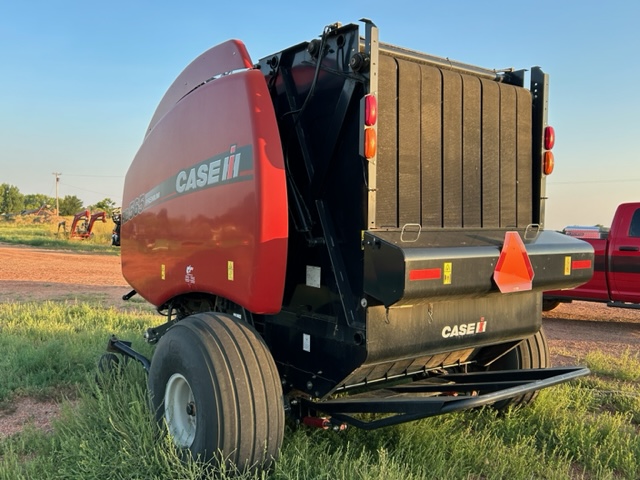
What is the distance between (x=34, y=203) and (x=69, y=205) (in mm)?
28762

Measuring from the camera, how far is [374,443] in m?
3.81

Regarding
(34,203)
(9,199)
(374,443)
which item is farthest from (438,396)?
(34,203)

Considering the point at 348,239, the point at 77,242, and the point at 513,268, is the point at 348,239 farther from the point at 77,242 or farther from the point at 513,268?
the point at 77,242

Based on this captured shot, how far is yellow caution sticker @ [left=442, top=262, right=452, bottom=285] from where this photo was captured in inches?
113

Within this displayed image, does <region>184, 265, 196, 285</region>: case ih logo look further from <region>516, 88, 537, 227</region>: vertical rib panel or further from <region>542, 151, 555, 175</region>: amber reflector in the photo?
<region>542, 151, 555, 175</region>: amber reflector

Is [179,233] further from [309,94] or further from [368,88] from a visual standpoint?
[368,88]

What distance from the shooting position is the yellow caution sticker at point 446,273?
2873mm

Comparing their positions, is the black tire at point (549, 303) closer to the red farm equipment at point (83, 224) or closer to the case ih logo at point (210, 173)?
the case ih logo at point (210, 173)

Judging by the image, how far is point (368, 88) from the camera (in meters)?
3.00

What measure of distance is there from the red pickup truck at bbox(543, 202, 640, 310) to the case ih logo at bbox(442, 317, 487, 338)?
20.6 ft

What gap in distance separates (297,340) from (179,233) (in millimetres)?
1210

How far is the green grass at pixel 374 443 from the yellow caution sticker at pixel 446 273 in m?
1.03

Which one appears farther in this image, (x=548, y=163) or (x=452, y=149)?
(x=548, y=163)

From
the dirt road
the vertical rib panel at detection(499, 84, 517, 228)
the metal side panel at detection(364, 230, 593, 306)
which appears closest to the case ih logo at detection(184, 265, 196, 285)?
the metal side panel at detection(364, 230, 593, 306)
